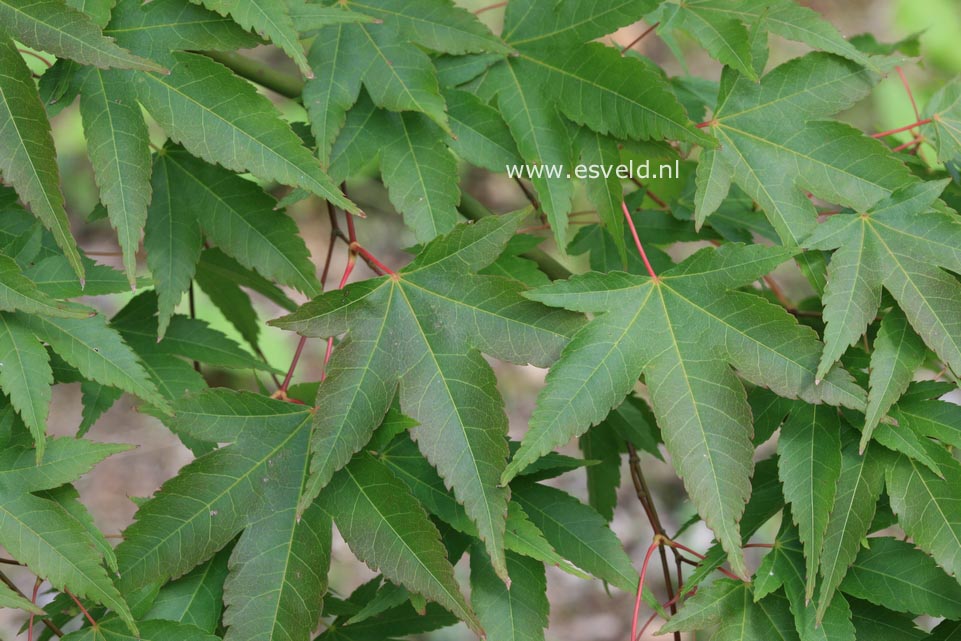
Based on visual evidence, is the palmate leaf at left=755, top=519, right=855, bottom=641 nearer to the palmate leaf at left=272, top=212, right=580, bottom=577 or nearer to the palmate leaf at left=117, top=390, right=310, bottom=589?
the palmate leaf at left=272, top=212, right=580, bottom=577

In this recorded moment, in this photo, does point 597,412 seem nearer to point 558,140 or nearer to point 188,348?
point 558,140

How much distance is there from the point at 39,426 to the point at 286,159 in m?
0.34

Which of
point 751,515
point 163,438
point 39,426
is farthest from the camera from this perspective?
point 163,438

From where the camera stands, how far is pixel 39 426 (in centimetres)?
77

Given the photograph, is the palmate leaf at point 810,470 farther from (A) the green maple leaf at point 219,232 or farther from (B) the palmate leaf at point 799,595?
(A) the green maple leaf at point 219,232

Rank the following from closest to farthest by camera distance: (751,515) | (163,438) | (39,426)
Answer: (39,426) < (751,515) < (163,438)

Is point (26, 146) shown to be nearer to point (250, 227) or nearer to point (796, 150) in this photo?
point (250, 227)

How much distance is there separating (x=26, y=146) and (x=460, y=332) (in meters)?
0.44

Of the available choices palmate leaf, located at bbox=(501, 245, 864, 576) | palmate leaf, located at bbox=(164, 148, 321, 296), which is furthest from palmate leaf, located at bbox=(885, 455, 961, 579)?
palmate leaf, located at bbox=(164, 148, 321, 296)

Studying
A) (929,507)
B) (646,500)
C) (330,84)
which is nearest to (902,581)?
(929,507)

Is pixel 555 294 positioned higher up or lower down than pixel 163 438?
higher up

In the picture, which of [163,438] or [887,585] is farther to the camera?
[163,438]

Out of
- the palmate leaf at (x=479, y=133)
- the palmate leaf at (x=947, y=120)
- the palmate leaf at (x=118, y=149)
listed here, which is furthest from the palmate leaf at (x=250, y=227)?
the palmate leaf at (x=947, y=120)

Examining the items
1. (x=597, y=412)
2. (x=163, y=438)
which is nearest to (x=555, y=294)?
(x=597, y=412)
